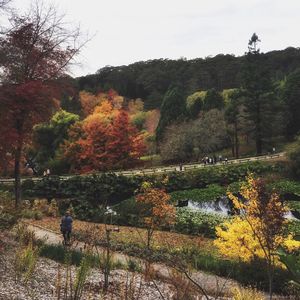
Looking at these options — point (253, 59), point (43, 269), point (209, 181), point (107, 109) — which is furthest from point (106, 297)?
point (253, 59)

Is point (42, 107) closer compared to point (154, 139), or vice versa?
point (42, 107)

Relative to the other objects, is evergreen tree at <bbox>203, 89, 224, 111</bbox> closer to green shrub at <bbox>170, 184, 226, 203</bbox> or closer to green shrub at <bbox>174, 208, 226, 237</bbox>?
green shrub at <bbox>170, 184, 226, 203</bbox>

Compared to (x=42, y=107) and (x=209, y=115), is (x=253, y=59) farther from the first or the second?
(x=42, y=107)

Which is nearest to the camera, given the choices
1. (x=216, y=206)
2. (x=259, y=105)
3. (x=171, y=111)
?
(x=216, y=206)

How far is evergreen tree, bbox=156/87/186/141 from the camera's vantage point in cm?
5903

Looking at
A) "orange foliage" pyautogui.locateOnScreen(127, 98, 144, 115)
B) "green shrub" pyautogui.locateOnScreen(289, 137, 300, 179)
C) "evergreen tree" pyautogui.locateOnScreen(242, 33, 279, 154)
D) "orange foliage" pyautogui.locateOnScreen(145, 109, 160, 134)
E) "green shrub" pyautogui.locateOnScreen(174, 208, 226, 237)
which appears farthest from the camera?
"orange foliage" pyautogui.locateOnScreen(127, 98, 144, 115)

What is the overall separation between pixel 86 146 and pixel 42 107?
26449mm

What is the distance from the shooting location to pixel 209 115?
56.9 meters

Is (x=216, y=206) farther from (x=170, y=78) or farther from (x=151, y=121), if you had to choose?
(x=170, y=78)

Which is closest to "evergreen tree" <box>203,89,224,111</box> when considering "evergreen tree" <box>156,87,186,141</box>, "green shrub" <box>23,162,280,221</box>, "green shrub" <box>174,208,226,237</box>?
"evergreen tree" <box>156,87,186,141</box>

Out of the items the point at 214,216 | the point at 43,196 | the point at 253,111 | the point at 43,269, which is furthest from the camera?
the point at 253,111

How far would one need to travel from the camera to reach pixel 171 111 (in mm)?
60219

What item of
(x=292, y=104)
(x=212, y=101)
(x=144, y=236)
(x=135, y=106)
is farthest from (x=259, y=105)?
(x=144, y=236)

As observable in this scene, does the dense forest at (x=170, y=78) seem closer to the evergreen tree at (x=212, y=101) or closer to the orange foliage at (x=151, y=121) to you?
the orange foliage at (x=151, y=121)
